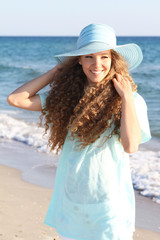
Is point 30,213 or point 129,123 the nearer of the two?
point 129,123

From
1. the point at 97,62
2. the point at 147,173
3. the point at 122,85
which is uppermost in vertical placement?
the point at 97,62

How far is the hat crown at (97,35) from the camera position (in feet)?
7.80

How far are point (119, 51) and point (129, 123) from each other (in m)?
0.50

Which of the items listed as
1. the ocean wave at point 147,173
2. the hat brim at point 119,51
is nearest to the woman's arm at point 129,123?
the hat brim at point 119,51

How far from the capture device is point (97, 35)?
238cm

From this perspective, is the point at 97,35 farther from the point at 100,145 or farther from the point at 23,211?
the point at 23,211

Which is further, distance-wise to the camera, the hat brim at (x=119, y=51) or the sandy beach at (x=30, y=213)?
the sandy beach at (x=30, y=213)

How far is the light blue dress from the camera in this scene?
2344mm

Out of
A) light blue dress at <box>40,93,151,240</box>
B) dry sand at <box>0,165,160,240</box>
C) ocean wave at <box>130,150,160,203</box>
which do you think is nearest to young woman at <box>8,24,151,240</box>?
light blue dress at <box>40,93,151,240</box>

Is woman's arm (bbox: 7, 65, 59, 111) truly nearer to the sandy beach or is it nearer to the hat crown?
the hat crown

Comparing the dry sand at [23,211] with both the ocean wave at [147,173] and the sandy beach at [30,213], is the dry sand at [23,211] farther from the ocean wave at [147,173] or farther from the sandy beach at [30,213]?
the ocean wave at [147,173]

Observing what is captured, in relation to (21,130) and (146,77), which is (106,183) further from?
(146,77)

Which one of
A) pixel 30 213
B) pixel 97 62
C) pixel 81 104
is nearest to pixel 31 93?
pixel 81 104

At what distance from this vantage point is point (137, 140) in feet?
7.52
